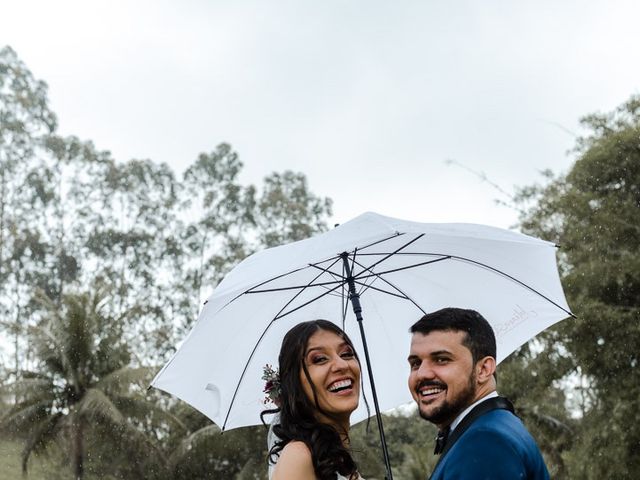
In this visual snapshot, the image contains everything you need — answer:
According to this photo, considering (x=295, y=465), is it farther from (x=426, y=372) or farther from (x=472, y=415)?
(x=472, y=415)

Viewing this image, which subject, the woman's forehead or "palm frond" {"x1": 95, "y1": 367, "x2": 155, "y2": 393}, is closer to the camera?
the woman's forehead

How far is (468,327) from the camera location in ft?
10.4

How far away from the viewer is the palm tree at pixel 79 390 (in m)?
23.6

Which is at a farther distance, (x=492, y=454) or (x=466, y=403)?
(x=466, y=403)

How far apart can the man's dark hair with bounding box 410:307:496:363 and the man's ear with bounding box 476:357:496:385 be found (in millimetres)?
16

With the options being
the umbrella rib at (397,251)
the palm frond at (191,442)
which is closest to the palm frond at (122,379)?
the palm frond at (191,442)

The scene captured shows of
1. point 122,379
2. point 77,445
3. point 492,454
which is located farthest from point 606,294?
point 492,454

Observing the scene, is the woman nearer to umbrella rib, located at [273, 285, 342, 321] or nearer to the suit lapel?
the suit lapel

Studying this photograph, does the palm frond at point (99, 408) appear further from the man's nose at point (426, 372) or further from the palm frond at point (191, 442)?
the man's nose at point (426, 372)

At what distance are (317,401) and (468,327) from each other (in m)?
0.78

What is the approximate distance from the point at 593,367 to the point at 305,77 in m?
27.9

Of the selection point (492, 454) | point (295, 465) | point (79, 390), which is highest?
point (79, 390)

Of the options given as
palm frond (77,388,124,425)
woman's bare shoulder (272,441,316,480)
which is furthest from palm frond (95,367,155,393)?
woman's bare shoulder (272,441,316,480)

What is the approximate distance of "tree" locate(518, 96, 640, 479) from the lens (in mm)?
19016
